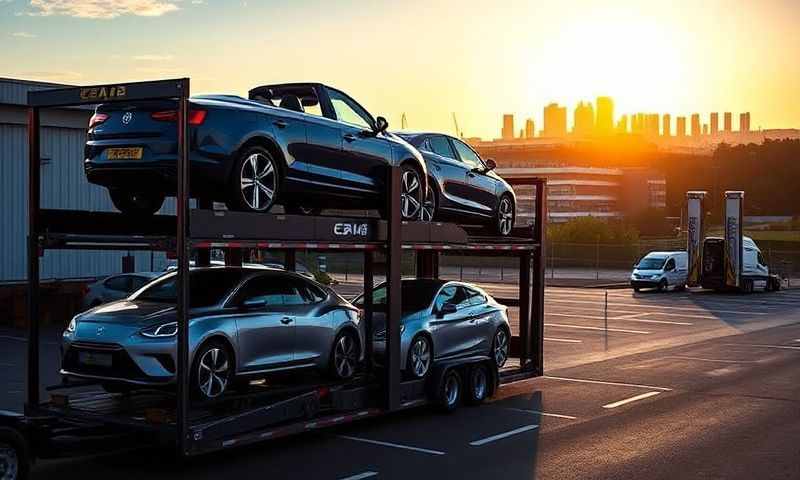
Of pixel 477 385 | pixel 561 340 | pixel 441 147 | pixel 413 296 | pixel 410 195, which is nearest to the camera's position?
pixel 410 195

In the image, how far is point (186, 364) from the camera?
985cm

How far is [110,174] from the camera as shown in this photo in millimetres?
10750

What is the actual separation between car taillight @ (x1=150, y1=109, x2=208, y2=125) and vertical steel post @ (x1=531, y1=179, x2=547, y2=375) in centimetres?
757

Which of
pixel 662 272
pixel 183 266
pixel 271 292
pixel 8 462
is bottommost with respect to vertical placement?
pixel 8 462

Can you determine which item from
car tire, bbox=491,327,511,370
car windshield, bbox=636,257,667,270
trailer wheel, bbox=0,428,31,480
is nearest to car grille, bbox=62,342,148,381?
trailer wheel, bbox=0,428,31,480

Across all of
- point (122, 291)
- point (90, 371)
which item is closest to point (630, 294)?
point (122, 291)

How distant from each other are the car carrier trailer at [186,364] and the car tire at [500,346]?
5.79 ft

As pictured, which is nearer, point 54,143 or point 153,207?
point 153,207

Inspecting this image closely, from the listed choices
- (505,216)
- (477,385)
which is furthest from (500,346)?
(505,216)

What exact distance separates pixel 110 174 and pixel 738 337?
19.0 metres

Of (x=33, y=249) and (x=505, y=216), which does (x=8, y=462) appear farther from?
(x=505, y=216)

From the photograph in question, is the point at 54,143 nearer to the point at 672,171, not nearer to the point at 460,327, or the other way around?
the point at 460,327

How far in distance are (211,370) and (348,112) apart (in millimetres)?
3790

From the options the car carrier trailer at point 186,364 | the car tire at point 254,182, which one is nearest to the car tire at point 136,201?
the car carrier trailer at point 186,364
